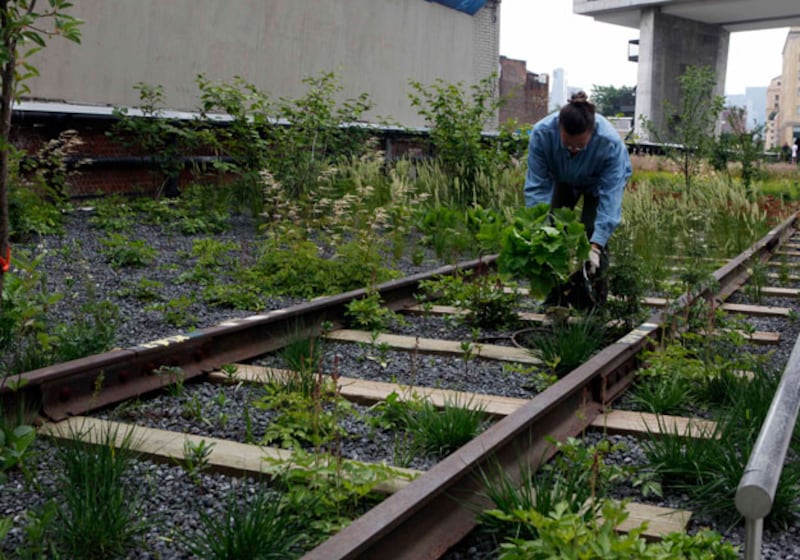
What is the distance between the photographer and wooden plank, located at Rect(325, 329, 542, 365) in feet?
16.5

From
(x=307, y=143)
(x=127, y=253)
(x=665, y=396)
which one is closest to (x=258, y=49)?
(x=307, y=143)

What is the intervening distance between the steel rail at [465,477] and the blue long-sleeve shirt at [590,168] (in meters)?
1.25

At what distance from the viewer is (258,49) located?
13.2m

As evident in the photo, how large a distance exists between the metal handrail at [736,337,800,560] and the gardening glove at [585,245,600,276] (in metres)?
3.28

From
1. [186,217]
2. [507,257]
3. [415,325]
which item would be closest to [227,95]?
[186,217]

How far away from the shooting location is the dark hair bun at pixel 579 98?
5.25 m

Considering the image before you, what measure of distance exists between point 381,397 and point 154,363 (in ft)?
3.61

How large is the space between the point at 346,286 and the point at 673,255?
12.9ft

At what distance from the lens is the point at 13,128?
9.18 metres

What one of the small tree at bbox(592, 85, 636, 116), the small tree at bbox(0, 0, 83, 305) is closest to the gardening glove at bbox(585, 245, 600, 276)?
the small tree at bbox(0, 0, 83, 305)

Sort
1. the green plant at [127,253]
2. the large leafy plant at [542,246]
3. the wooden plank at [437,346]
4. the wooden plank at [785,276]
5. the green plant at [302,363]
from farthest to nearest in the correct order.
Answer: the wooden plank at [785,276] → the green plant at [127,253] → the wooden plank at [437,346] → the large leafy plant at [542,246] → the green plant at [302,363]

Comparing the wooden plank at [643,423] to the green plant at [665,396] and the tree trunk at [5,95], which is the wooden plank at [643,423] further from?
the tree trunk at [5,95]

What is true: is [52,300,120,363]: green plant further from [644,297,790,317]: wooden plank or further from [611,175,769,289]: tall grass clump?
[611,175,769,289]: tall grass clump

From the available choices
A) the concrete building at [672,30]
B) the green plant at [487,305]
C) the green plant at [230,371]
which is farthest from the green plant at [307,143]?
the concrete building at [672,30]
